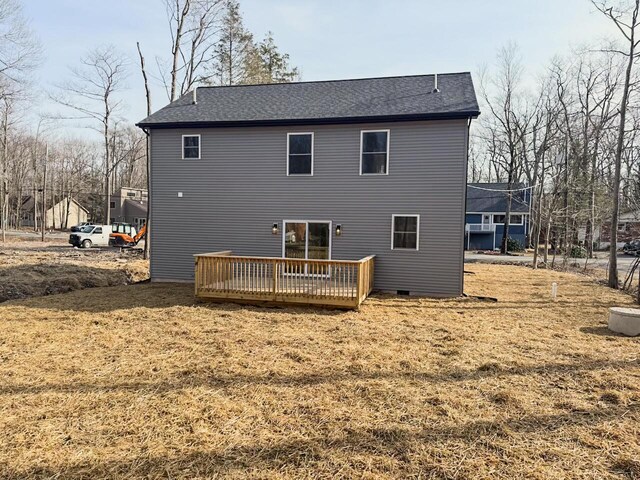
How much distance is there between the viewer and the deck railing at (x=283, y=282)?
26.7ft

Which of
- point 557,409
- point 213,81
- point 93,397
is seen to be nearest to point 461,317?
point 557,409

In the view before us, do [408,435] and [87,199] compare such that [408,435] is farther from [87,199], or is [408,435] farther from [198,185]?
[87,199]

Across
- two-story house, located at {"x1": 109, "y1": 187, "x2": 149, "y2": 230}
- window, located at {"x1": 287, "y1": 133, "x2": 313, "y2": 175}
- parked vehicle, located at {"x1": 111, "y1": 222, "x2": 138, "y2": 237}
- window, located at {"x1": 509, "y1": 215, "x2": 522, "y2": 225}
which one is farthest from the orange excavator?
window, located at {"x1": 509, "y1": 215, "x2": 522, "y2": 225}

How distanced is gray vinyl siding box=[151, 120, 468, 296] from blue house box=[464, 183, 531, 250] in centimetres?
2415

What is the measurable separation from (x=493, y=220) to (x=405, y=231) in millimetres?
26460

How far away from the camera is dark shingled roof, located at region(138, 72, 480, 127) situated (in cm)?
980

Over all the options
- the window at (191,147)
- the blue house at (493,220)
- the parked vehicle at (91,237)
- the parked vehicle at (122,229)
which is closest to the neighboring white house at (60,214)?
the parked vehicle at (91,237)

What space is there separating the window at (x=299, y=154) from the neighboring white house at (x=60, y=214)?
4924 cm

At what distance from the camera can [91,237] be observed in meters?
24.5

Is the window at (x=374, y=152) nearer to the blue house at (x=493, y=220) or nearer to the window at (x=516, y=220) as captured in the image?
the blue house at (x=493, y=220)

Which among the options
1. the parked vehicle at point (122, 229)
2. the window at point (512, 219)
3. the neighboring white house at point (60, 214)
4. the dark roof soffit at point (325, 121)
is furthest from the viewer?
the neighboring white house at point (60, 214)

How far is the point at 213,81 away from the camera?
2242 cm

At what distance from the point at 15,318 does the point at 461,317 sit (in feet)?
28.3

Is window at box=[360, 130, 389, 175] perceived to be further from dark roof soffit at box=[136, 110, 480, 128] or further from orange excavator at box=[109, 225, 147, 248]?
orange excavator at box=[109, 225, 147, 248]
